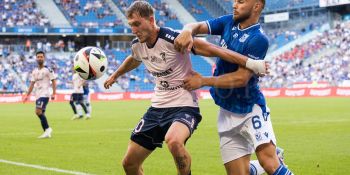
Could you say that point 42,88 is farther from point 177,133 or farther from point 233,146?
point 233,146

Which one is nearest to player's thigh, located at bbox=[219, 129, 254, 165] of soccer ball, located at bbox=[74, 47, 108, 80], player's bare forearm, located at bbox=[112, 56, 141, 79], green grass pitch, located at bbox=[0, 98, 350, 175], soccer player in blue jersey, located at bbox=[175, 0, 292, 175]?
soccer player in blue jersey, located at bbox=[175, 0, 292, 175]

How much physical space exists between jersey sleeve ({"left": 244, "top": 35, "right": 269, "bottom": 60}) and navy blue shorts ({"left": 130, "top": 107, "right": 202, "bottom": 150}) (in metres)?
1.45

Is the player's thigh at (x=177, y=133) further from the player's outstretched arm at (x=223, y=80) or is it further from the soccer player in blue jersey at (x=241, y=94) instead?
the player's outstretched arm at (x=223, y=80)

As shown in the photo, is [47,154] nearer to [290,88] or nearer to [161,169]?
[161,169]

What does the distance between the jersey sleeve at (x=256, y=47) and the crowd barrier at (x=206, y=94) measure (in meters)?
40.7

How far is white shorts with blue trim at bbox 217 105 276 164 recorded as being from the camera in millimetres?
6387

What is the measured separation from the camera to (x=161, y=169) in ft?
34.5

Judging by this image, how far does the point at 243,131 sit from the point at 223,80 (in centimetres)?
78

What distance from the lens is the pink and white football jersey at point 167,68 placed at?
7.50 meters

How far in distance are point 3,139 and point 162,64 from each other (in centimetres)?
1061

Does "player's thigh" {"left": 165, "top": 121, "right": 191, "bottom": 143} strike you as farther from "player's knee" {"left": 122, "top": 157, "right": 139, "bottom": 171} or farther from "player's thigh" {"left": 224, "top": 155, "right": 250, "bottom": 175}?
"player's thigh" {"left": 224, "top": 155, "right": 250, "bottom": 175}

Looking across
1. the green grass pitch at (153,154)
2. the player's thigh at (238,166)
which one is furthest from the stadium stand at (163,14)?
the player's thigh at (238,166)

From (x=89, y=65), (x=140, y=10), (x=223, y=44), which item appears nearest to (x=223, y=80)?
(x=223, y=44)

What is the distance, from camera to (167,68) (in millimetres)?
7531
